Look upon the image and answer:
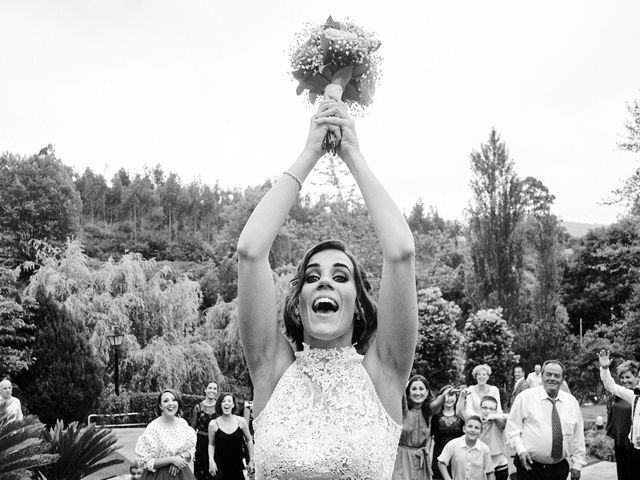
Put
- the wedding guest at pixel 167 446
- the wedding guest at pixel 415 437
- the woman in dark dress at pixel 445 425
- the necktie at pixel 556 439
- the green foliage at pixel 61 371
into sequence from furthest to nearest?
the green foliage at pixel 61 371 < the woman in dark dress at pixel 445 425 < the wedding guest at pixel 167 446 < the wedding guest at pixel 415 437 < the necktie at pixel 556 439

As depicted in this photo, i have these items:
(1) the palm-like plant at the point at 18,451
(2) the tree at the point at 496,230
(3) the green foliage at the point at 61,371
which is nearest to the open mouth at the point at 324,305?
(1) the palm-like plant at the point at 18,451

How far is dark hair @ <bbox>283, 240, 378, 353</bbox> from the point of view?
2422mm

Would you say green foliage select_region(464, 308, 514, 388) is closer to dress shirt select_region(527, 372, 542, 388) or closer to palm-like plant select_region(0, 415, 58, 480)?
dress shirt select_region(527, 372, 542, 388)

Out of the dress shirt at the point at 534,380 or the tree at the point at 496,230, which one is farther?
the tree at the point at 496,230

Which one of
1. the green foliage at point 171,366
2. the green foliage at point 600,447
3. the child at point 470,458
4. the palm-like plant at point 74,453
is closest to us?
the child at point 470,458

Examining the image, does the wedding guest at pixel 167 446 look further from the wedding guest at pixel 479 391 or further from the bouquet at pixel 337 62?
the bouquet at pixel 337 62

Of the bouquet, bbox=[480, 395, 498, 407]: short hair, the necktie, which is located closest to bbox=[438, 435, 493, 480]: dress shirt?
the necktie

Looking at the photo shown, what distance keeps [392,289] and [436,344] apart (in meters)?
20.0

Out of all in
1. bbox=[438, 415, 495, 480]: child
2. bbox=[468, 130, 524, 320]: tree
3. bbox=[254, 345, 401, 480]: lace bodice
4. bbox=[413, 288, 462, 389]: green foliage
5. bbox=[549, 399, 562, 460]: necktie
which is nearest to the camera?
bbox=[254, 345, 401, 480]: lace bodice

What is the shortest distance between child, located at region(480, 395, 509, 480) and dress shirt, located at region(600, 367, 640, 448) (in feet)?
4.05

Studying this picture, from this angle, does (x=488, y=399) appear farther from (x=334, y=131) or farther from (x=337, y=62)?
(x=334, y=131)

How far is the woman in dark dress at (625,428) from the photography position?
28.8 feet

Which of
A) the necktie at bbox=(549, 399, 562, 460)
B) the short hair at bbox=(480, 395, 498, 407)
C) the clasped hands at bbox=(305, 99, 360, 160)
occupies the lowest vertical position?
the necktie at bbox=(549, 399, 562, 460)

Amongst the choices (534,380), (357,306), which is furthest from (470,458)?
(357,306)
